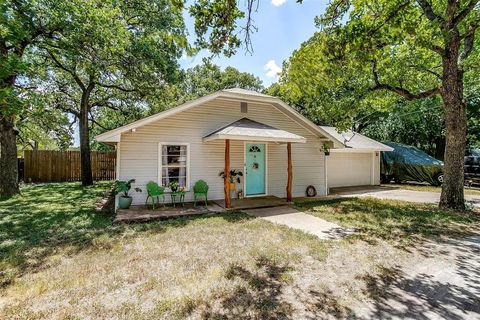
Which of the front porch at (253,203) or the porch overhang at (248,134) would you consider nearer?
the porch overhang at (248,134)

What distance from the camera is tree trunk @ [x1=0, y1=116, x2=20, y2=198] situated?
9.73m

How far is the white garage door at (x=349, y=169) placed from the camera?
1439 centimetres

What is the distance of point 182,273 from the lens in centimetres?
376

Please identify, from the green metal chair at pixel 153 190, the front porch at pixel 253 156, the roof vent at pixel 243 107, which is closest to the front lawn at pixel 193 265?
the green metal chair at pixel 153 190

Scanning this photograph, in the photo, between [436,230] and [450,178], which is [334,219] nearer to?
[436,230]

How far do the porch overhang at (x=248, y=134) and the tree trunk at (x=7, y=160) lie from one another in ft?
25.5

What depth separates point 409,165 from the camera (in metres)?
16.0

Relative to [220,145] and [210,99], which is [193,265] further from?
[210,99]

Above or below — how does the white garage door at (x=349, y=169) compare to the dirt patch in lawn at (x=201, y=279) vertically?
above

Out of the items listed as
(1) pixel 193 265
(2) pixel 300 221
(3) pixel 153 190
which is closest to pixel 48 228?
(3) pixel 153 190

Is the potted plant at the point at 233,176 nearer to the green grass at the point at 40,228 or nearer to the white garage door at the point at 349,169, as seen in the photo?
the green grass at the point at 40,228

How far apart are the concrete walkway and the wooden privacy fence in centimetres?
1316

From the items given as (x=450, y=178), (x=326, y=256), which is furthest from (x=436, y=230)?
(x=326, y=256)

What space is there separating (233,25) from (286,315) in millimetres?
4099
